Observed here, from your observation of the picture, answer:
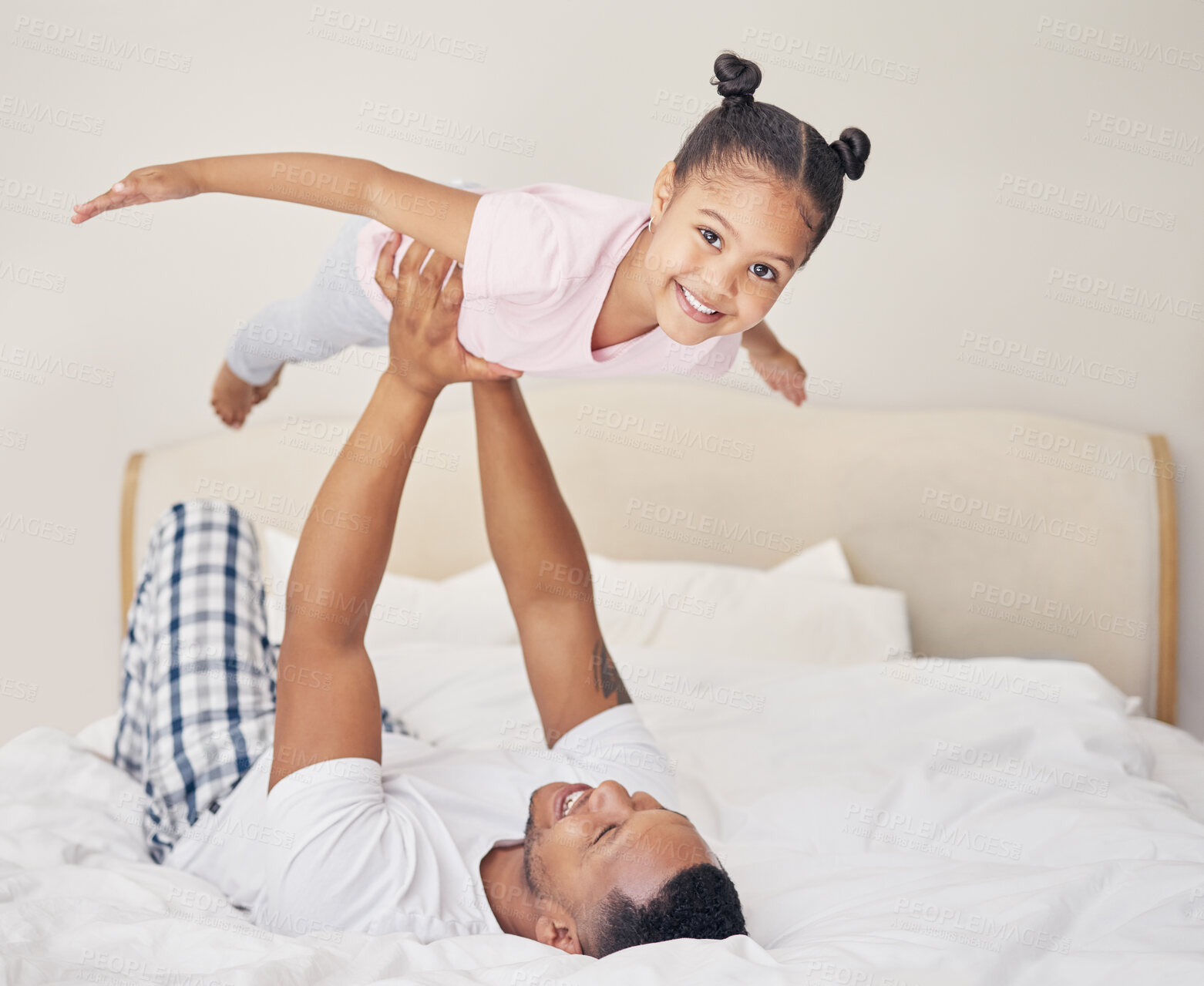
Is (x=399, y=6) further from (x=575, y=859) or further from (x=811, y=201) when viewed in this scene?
(x=575, y=859)

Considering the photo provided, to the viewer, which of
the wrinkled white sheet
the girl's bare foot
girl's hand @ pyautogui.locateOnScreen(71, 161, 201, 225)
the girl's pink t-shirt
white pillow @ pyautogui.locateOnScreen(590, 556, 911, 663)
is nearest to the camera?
the wrinkled white sheet

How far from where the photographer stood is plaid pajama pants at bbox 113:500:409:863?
4.78 ft

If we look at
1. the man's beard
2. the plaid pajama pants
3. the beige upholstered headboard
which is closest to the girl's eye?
the man's beard

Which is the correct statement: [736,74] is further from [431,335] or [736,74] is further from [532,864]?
[532,864]

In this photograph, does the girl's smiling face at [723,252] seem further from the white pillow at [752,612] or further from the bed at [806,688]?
the white pillow at [752,612]

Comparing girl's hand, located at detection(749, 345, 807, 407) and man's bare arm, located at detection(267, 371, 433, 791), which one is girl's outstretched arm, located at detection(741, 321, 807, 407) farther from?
man's bare arm, located at detection(267, 371, 433, 791)

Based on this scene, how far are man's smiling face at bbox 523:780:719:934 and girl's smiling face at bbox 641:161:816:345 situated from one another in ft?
1.73

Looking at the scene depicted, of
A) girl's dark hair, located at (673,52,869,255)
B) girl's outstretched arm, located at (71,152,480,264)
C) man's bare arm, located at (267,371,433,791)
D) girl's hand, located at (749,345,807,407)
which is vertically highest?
girl's dark hair, located at (673,52,869,255)

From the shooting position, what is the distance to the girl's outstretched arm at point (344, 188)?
1.13 meters

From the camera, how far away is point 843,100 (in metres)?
2.14

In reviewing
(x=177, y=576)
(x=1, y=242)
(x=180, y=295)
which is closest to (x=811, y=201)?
(x=177, y=576)

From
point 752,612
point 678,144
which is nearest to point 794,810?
point 752,612

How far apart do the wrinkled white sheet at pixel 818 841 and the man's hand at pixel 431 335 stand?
637mm

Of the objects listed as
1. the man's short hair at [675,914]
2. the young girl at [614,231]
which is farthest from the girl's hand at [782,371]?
the man's short hair at [675,914]
